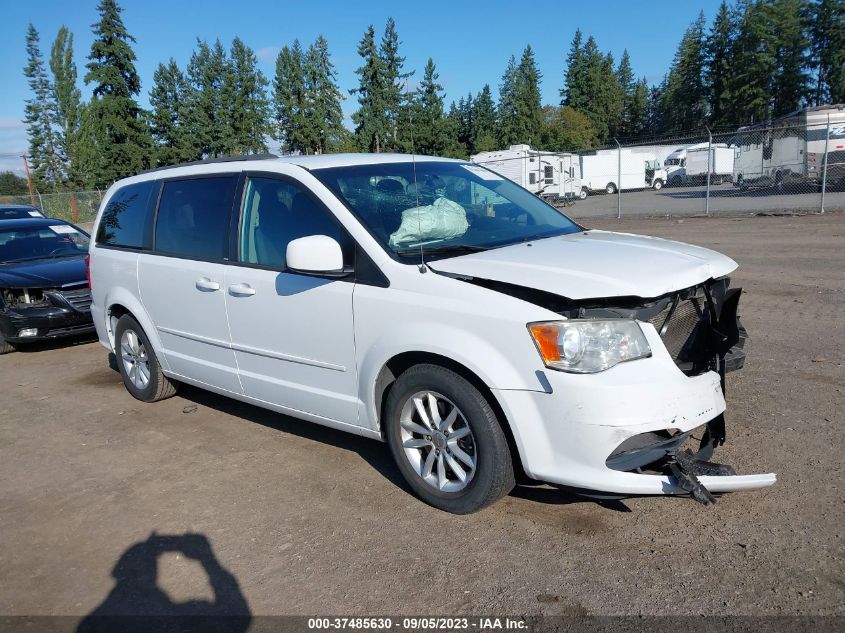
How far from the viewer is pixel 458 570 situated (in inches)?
125

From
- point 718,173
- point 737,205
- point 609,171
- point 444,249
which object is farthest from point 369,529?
point 609,171

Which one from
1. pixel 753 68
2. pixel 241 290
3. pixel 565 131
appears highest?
pixel 753 68

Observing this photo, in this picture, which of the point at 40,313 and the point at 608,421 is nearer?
the point at 608,421

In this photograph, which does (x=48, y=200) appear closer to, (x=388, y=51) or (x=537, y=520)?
(x=388, y=51)

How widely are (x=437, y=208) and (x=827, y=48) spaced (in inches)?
3404

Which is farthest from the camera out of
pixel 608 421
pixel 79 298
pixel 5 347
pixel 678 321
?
pixel 5 347

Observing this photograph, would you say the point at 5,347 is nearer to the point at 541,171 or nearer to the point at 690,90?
the point at 541,171

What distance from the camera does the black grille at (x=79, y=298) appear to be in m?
8.11

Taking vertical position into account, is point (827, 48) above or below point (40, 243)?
above

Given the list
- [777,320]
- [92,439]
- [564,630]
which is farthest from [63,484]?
[777,320]

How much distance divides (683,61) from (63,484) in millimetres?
102554

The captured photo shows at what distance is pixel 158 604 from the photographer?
10.2 ft

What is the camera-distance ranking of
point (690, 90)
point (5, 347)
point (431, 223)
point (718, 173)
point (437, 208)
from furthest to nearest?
point (690, 90) → point (718, 173) → point (5, 347) → point (437, 208) → point (431, 223)

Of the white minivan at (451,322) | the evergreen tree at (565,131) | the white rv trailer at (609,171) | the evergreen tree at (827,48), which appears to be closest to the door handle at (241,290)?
the white minivan at (451,322)
